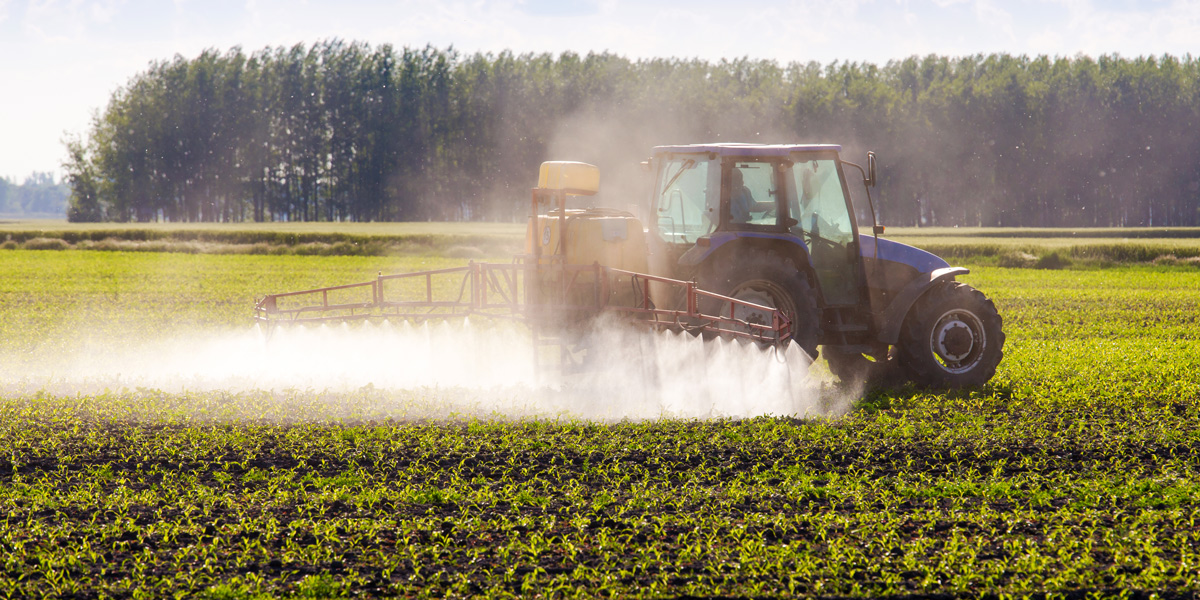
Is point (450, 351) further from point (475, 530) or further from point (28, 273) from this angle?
point (28, 273)

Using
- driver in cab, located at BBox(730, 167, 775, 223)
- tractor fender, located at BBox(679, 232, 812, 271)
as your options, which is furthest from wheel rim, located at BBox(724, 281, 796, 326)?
driver in cab, located at BBox(730, 167, 775, 223)

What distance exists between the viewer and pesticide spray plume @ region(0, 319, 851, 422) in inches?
318

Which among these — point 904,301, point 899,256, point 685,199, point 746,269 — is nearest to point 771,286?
point 746,269

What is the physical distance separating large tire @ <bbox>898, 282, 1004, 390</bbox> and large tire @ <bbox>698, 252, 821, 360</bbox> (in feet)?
3.62

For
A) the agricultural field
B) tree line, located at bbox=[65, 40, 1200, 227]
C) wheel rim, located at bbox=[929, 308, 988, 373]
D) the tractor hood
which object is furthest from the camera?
tree line, located at bbox=[65, 40, 1200, 227]

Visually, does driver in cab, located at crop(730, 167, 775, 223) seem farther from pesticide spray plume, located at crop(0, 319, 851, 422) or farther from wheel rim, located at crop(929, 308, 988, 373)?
wheel rim, located at crop(929, 308, 988, 373)

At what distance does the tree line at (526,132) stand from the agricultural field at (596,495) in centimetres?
5599

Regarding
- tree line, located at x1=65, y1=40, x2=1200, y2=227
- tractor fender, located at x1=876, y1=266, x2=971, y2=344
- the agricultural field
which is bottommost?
the agricultural field

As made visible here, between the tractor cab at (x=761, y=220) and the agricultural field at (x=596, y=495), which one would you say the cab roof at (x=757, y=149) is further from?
the agricultural field at (x=596, y=495)

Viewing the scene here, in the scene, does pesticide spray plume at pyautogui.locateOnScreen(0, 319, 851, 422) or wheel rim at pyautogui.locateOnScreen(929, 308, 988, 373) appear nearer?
pesticide spray plume at pyautogui.locateOnScreen(0, 319, 851, 422)

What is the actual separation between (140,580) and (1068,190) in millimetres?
78732

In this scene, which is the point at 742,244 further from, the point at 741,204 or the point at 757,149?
the point at 757,149

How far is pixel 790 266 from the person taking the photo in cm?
870

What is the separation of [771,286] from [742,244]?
18.9 inches
